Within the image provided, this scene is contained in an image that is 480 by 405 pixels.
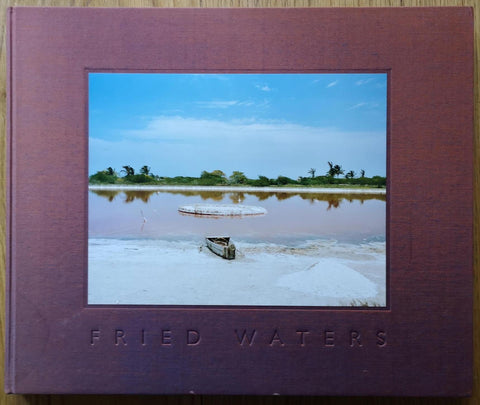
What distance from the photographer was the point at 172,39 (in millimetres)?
560

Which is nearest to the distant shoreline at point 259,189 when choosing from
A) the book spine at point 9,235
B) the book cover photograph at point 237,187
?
the book cover photograph at point 237,187

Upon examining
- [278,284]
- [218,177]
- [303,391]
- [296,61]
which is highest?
[296,61]

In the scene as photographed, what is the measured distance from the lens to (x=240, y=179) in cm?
56

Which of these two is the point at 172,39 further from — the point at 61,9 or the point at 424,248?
the point at 424,248

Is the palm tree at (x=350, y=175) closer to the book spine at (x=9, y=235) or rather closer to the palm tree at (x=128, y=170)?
the palm tree at (x=128, y=170)

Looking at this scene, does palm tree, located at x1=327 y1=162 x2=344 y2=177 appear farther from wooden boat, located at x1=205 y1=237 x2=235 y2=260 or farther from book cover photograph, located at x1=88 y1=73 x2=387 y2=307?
wooden boat, located at x1=205 y1=237 x2=235 y2=260

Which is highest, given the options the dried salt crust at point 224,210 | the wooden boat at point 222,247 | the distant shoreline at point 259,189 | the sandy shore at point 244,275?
the distant shoreline at point 259,189

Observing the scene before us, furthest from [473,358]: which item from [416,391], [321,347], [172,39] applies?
[172,39]

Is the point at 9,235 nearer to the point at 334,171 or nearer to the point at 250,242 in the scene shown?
the point at 250,242

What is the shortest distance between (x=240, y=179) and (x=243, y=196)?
24 mm

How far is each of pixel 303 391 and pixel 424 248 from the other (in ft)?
0.85

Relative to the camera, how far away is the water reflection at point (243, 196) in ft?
1.83

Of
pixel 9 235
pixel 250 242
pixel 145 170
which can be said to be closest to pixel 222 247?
pixel 250 242

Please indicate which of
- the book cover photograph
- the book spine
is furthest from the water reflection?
the book spine
